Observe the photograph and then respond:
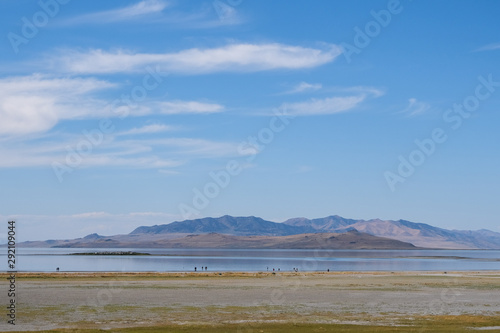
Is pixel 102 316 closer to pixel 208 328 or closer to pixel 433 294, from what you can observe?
pixel 208 328

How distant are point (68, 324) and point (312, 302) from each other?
20266 millimetres

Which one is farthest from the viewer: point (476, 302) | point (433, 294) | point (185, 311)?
point (433, 294)

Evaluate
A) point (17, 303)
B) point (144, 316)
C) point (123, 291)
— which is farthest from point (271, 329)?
point (123, 291)

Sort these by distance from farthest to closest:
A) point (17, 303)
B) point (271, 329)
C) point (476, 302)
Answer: point (476, 302), point (17, 303), point (271, 329)

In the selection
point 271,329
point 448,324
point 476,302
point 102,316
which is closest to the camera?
point 271,329

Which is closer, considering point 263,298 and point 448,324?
point 448,324

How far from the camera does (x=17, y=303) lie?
142 ft

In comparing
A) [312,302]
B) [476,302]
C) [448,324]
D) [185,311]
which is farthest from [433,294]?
[185,311]

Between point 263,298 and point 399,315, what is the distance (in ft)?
46.8

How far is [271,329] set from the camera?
31047 millimetres

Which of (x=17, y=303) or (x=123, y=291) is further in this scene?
(x=123, y=291)

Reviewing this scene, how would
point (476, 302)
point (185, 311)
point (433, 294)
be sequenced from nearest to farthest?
point (185, 311) → point (476, 302) → point (433, 294)

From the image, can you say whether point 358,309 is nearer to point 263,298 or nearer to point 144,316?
point 263,298

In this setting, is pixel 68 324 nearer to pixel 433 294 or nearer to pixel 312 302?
pixel 312 302
